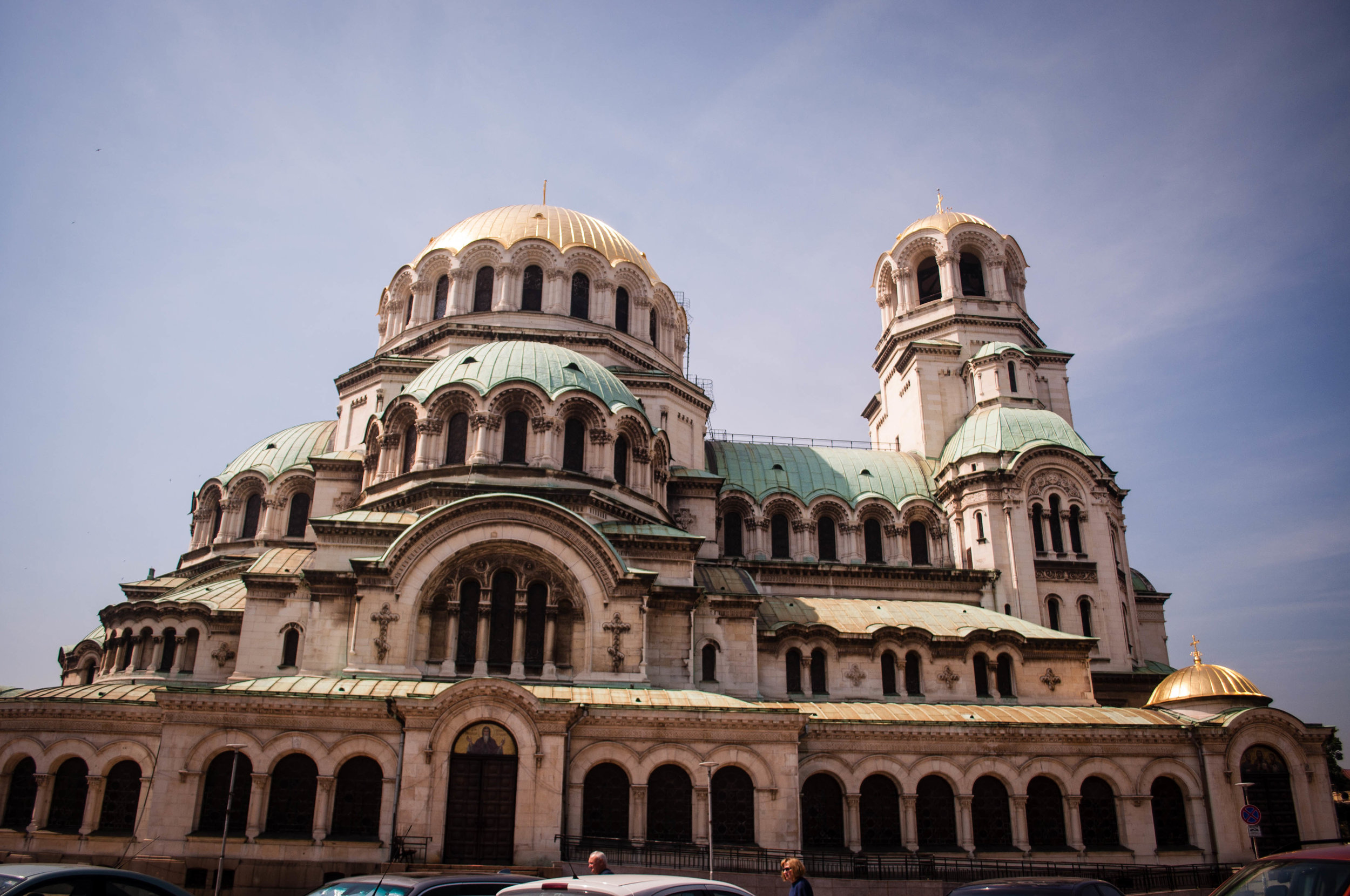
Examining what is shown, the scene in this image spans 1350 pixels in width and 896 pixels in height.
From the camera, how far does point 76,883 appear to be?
7.73 metres

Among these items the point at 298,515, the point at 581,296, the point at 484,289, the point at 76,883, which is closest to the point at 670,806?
the point at 76,883

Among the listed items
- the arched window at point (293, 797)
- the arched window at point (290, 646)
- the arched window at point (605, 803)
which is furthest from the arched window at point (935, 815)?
the arched window at point (290, 646)

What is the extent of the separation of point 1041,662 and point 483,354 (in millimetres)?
21123

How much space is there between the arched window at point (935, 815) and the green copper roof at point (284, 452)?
25.4 m

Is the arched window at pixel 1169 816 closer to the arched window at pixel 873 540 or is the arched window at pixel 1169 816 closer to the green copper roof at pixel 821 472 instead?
the arched window at pixel 873 540

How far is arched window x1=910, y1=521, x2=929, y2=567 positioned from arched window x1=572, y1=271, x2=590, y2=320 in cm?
1588

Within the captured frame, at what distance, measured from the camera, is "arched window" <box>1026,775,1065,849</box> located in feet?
80.0

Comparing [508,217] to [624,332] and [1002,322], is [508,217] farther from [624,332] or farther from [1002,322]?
[1002,322]

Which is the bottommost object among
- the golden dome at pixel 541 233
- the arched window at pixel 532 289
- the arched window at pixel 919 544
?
the arched window at pixel 919 544

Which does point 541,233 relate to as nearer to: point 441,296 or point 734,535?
point 441,296

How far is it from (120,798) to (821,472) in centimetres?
2664

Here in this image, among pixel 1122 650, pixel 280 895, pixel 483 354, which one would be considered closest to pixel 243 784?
pixel 280 895

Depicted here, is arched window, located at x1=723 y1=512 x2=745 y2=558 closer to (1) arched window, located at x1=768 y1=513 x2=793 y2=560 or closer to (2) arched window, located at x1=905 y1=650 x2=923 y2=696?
(1) arched window, located at x1=768 y1=513 x2=793 y2=560

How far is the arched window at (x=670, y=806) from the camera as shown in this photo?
22047mm
